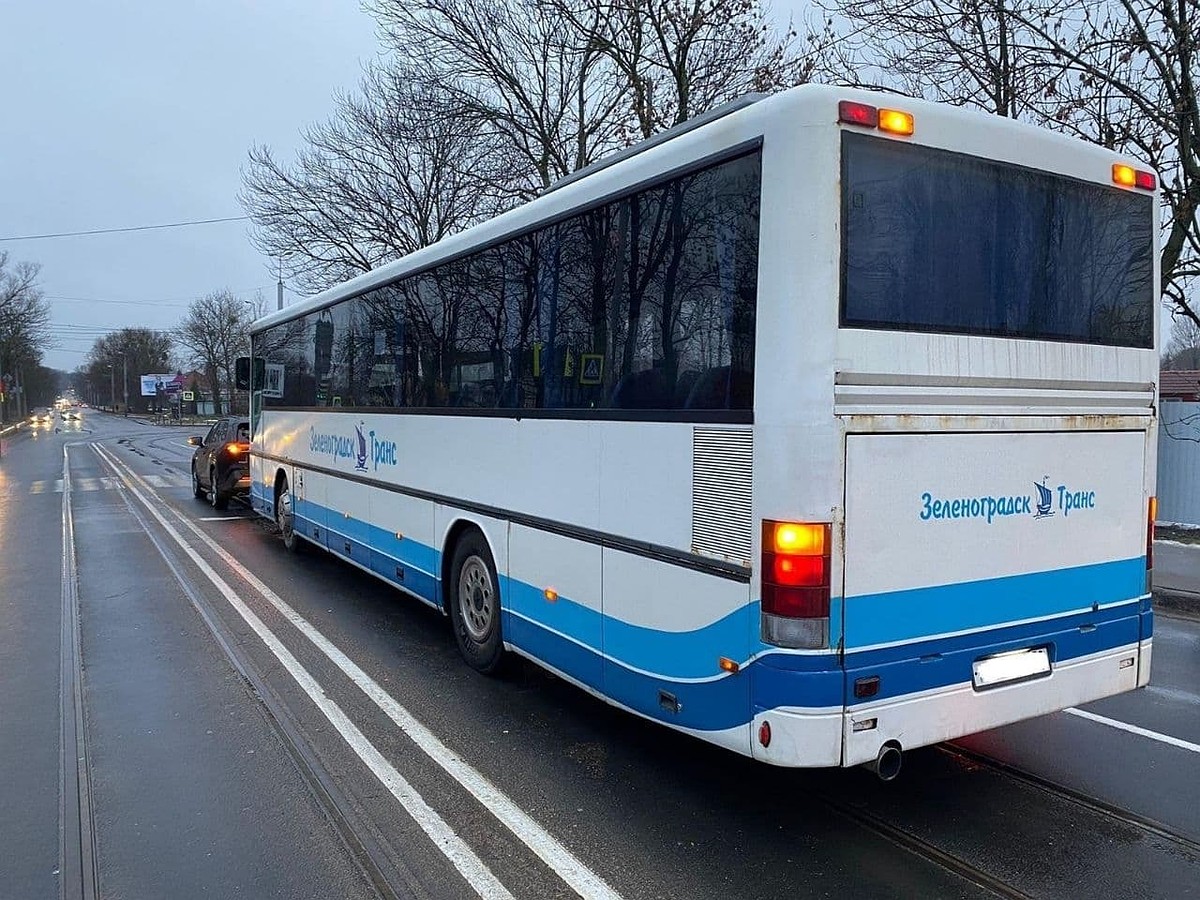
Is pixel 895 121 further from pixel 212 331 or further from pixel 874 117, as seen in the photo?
pixel 212 331

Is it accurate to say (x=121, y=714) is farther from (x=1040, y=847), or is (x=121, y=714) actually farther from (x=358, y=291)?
(x=1040, y=847)

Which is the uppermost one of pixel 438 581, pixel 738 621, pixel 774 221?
pixel 774 221

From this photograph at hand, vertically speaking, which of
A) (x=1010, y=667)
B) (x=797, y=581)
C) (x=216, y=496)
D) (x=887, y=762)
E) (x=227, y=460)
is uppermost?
(x=797, y=581)

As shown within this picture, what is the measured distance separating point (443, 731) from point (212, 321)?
88.7m

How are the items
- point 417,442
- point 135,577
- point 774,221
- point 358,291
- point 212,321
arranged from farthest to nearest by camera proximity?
point 212,321
point 135,577
point 358,291
point 417,442
point 774,221

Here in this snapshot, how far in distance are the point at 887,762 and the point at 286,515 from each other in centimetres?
913

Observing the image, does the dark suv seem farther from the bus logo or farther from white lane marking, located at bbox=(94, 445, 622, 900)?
white lane marking, located at bbox=(94, 445, 622, 900)

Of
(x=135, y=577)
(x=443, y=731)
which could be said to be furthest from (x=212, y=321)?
(x=443, y=731)

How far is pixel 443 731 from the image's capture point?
5086 millimetres

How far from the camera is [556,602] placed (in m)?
4.99

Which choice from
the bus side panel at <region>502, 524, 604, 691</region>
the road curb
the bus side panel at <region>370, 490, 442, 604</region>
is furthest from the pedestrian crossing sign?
the road curb

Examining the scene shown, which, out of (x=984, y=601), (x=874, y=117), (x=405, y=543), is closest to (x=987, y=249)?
(x=874, y=117)

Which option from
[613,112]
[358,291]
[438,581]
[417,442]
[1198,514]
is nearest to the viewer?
[438,581]

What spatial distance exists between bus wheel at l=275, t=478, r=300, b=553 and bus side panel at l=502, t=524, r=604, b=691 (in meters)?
6.17
